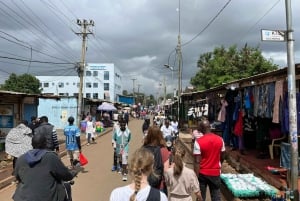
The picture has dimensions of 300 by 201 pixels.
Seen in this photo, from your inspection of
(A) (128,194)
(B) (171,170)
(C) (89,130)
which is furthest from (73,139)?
(C) (89,130)

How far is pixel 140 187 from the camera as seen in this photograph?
10.0ft

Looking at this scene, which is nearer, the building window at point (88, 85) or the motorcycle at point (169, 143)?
the motorcycle at point (169, 143)

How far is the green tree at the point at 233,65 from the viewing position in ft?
128

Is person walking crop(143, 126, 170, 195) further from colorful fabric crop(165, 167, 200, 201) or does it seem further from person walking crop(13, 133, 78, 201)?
person walking crop(13, 133, 78, 201)

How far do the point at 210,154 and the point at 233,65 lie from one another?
3546 cm

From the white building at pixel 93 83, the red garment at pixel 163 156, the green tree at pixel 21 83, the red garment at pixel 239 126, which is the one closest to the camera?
the red garment at pixel 163 156

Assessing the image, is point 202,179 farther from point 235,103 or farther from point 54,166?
point 235,103

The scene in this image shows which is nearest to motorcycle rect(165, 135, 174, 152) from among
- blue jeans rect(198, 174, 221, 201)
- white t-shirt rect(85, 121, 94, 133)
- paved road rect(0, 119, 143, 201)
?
paved road rect(0, 119, 143, 201)

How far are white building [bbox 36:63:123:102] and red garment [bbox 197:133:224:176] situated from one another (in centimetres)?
8132

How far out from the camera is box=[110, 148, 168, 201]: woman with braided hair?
3.03m

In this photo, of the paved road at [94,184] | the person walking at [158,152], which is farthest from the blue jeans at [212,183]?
the paved road at [94,184]

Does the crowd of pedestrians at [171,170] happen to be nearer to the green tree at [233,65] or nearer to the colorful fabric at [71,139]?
the colorful fabric at [71,139]

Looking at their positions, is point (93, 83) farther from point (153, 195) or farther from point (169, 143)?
point (153, 195)

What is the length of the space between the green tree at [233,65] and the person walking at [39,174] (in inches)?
1368
